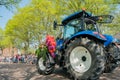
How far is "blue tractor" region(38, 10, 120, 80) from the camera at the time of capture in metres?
8.29

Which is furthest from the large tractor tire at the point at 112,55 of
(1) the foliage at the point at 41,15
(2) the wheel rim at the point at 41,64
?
(1) the foliage at the point at 41,15

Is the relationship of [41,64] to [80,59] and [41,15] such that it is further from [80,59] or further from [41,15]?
[41,15]

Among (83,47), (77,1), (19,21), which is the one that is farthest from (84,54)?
(19,21)

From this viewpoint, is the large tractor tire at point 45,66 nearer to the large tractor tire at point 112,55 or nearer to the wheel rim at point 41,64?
the wheel rim at point 41,64

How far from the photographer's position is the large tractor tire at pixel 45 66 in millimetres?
10539

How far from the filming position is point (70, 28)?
10156 mm

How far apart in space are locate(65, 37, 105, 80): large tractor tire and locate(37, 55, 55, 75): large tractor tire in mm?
1707

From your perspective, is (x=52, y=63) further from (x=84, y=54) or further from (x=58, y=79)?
(x=84, y=54)

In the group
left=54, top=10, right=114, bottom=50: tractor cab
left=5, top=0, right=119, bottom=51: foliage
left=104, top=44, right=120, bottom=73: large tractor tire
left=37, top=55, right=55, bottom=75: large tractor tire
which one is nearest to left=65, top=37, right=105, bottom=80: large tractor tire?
left=104, top=44, right=120, bottom=73: large tractor tire

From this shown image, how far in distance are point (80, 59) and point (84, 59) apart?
0.18 m

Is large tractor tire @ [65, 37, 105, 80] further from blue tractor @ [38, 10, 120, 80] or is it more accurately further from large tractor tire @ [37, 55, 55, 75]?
large tractor tire @ [37, 55, 55, 75]

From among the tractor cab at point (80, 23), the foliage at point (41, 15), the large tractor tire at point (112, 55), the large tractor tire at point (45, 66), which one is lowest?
the large tractor tire at point (45, 66)

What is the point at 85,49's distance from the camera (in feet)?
28.3

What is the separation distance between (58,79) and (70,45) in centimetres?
129
